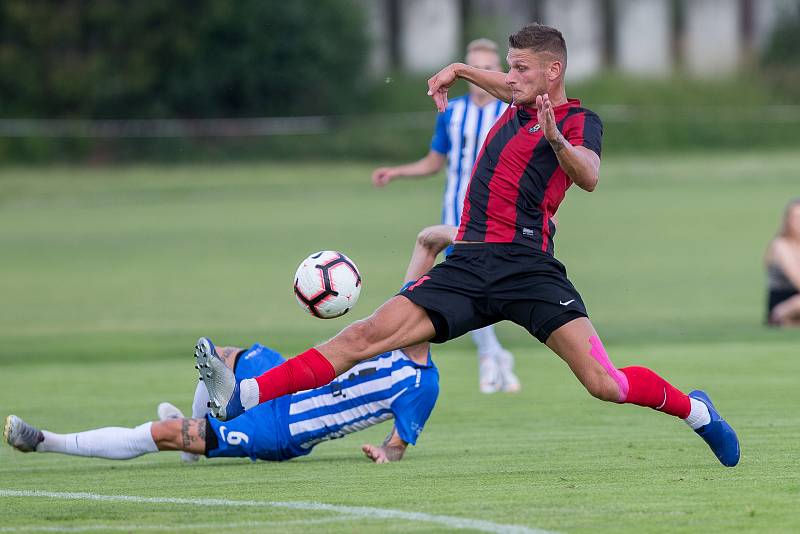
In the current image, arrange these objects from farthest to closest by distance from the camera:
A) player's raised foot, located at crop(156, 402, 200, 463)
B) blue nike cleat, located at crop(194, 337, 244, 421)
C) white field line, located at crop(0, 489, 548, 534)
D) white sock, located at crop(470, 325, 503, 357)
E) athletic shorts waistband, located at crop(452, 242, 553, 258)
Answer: white sock, located at crop(470, 325, 503, 357)
player's raised foot, located at crop(156, 402, 200, 463)
athletic shorts waistband, located at crop(452, 242, 553, 258)
blue nike cleat, located at crop(194, 337, 244, 421)
white field line, located at crop(0, 489, 548, 534)

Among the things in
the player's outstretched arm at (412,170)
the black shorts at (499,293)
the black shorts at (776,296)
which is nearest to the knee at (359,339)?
the black shorts at (499,293)

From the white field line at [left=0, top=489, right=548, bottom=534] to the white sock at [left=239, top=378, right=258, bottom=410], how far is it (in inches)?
18.3

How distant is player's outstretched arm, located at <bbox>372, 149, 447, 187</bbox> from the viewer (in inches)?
404

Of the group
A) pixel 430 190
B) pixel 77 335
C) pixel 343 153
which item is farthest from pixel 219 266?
pixel 343 153

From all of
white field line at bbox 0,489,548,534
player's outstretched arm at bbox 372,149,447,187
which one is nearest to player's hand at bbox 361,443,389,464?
white field line at bbox 0,489,548,534

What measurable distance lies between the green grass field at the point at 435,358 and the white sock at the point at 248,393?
0.42 metres

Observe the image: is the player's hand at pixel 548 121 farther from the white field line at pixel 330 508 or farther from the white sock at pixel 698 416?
the white field line at pixel 330 508

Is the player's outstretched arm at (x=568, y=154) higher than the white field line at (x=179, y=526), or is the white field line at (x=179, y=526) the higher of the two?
the player's outstretched arm at (x=568, y=154)

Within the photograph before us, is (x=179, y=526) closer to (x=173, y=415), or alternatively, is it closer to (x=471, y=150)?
(x=173, y=415)

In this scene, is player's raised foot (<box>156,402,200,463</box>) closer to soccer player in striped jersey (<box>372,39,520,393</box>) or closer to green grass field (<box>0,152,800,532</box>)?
green grass field (<box>0,152,800,532</box>)

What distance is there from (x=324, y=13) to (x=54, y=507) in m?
49.5

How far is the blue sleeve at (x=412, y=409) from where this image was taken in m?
7.66

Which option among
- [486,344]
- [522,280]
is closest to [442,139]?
[486,344]

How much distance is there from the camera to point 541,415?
32.1 feet
